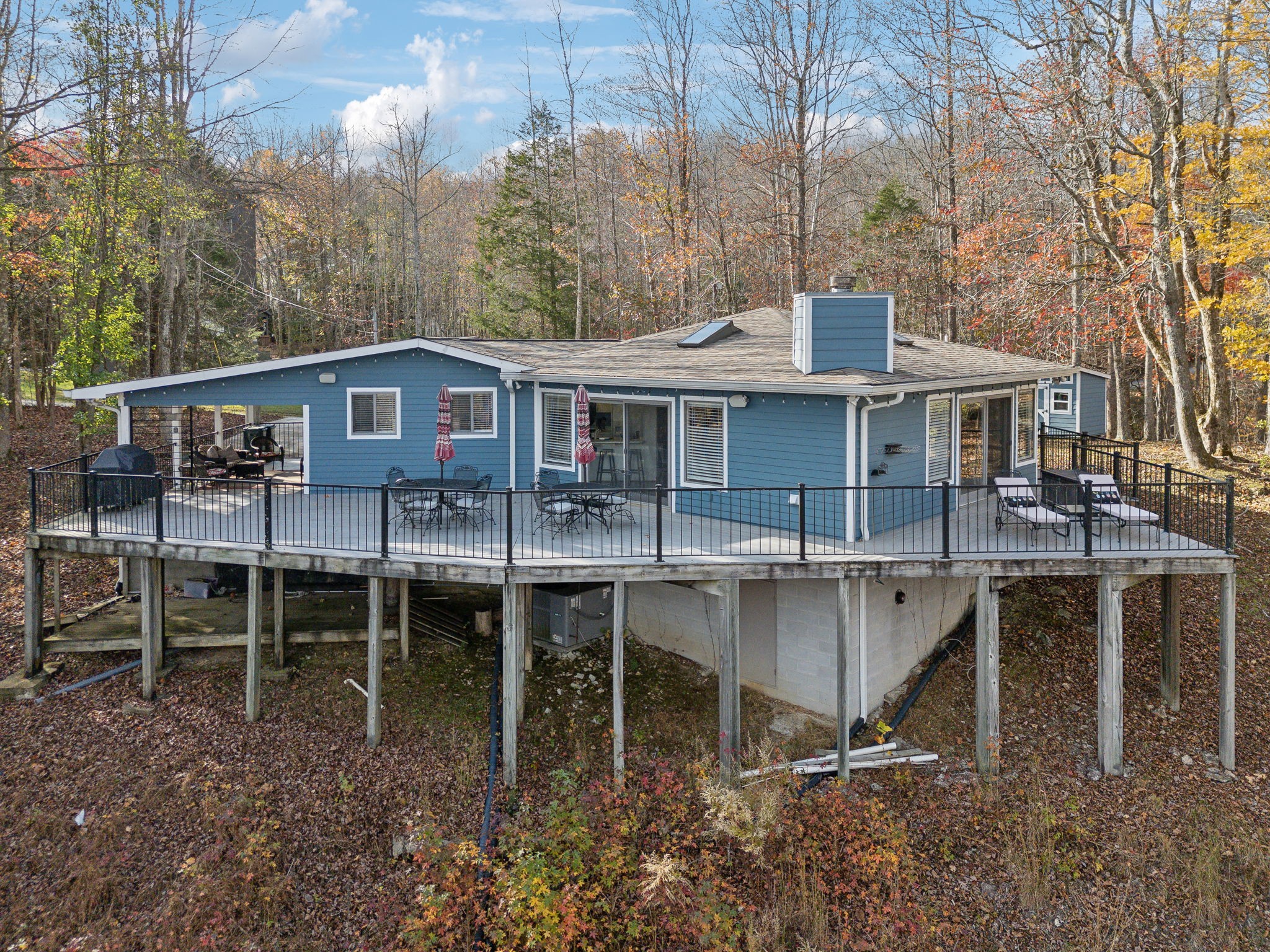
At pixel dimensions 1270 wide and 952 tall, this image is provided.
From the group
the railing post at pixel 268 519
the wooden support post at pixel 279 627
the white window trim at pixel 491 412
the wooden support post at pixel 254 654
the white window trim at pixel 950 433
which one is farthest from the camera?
the white window trim at pixel 491 412

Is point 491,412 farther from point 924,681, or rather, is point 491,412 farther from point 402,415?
point 924,681

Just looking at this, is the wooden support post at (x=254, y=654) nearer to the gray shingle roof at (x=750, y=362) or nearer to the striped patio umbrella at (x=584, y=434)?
the striped patio umbrella at (x=584, y=434)

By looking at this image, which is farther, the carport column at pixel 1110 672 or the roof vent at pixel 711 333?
the roof vent at pixel 711 333

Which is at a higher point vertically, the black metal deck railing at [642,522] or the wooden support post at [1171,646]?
the black metal deck railing at [642,522]

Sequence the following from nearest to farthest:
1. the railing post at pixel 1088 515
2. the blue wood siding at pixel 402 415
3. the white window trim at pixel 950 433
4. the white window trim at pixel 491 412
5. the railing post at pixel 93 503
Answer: the railing post at pixel 1088 515 < the railing post at pixel 93 503 < the white window trim at pixel 950 433 < the blue wood siding at pixel 402 415 < the white window trim at pixel 491 412

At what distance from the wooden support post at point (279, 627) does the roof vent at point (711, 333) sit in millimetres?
7455

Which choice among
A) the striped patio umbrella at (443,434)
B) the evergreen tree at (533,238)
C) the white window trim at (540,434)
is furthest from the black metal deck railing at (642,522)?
the evergreen tree at (533,238)

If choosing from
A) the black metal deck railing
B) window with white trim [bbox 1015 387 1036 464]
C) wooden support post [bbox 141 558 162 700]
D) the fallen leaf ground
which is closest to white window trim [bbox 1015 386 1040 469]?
window with white trim [bbox 1015 387 1036 464]

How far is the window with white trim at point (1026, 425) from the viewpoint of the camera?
14617 millimetres

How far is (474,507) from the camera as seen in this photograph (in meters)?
11.1

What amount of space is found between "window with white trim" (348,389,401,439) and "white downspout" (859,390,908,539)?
25.2 feet

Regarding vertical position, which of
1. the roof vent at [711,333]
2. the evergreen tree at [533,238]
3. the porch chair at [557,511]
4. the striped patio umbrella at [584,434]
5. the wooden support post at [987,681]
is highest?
the evergreen tree at [533,238]

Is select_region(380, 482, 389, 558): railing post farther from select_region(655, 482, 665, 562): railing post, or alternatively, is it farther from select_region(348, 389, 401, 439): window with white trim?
select_region(348, 389, 401, 439): window with white trim

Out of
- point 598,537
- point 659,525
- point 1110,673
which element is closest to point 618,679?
point 659,525
